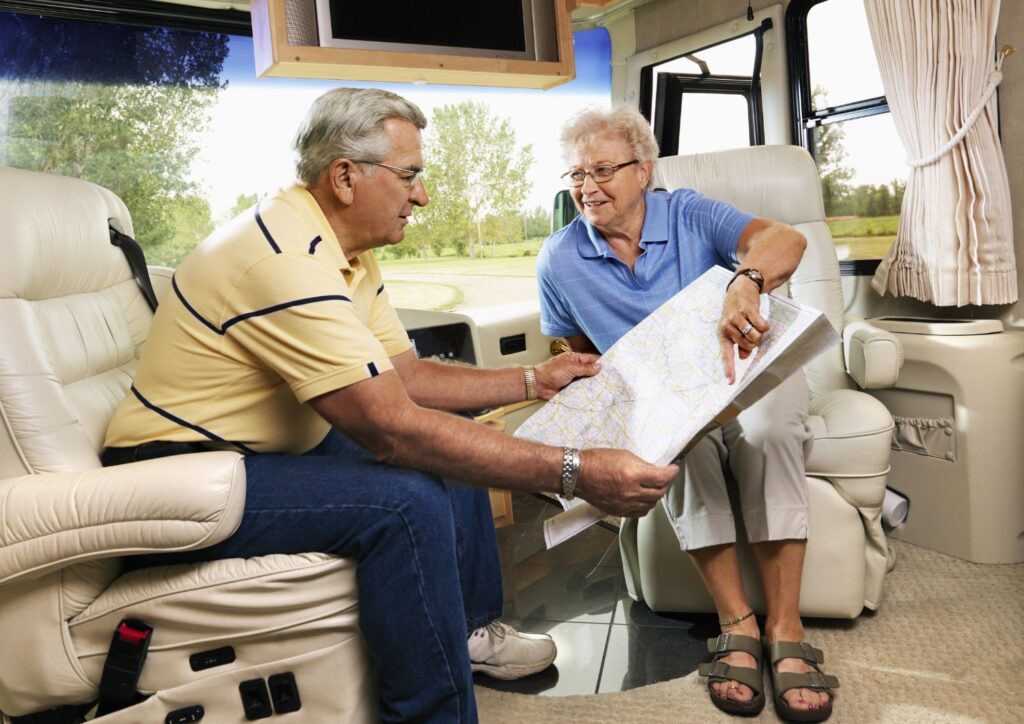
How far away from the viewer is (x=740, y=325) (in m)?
1.42

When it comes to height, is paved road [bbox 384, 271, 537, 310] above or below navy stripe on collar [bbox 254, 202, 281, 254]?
below

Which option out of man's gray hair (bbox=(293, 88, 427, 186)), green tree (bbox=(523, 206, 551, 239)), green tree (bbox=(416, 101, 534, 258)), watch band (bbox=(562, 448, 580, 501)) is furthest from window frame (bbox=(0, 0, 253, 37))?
watch band (bbox=(562, 448, 580, 501))

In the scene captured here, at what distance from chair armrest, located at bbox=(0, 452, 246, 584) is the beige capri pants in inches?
37.5

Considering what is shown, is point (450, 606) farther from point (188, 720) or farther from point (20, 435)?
point (20, 435)

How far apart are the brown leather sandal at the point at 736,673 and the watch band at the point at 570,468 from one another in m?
0.63

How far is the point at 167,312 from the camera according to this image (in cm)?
138

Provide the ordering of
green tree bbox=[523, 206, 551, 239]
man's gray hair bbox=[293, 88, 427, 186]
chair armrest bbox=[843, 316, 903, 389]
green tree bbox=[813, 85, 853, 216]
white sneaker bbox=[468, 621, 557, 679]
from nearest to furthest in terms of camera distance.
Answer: man's gray hair bbox=[293, 88, 427, 186] → white sneaker bbox=[468, 621, 557, 679] → chair armrest bbox=[843, 316, 903, 389] → green tree bbox=[813, 85, 853, 216] → green tree bbox=[523, 206, 551, 239]

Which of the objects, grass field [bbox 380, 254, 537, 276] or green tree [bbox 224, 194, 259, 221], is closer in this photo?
green tree [bbox 224, 194, 259, 221]

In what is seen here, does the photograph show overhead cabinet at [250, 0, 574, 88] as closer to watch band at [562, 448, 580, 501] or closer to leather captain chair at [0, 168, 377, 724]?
leather captain chair at [0, 168, 377, 724]

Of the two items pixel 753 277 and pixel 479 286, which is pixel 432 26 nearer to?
pixel 479 286

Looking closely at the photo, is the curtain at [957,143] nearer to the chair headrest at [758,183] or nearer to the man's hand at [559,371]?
the chair headrest at [758,183]

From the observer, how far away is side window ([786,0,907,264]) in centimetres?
288

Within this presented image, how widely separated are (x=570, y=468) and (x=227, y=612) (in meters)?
0.54

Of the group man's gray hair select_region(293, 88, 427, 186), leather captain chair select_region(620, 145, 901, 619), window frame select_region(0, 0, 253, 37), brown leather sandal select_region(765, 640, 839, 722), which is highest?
window frame select_region(0, 0, 253, 37)
